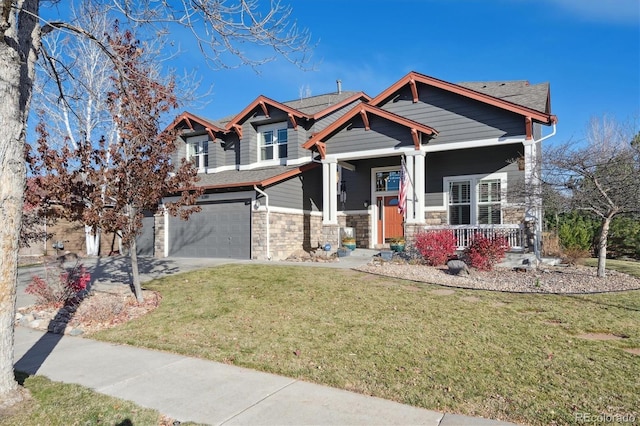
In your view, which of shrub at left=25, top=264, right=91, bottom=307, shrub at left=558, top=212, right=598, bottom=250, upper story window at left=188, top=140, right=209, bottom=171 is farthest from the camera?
upper story window at left=188, top=140, right=209, bottom=171

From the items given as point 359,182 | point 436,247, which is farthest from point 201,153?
point 436,247

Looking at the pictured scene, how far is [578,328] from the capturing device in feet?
20.7

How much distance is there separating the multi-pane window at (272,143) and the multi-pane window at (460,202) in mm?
7608

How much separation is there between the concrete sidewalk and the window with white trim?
12.3m

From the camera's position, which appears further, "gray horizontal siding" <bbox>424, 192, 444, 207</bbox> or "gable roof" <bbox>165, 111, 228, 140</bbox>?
"gable roof" <bbox>165, 111, 228, 140</bbox>

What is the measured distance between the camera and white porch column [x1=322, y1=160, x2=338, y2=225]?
1617cm

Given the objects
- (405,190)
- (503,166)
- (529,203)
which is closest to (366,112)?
(405,190)

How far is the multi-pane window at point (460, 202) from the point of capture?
15881 millimetres

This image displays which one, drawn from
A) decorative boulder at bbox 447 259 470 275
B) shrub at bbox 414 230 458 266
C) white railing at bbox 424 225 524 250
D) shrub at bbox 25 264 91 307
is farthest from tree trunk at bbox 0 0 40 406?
white railing at bbox 424 225 524 250

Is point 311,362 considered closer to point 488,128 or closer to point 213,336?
point 213,336

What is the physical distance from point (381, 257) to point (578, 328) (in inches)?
328

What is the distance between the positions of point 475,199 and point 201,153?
43.9 ft

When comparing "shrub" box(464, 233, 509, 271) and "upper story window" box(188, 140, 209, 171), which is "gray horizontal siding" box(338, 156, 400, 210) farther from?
"upper story window" box(188, 140, 209, 171)

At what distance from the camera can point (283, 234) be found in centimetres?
1686
